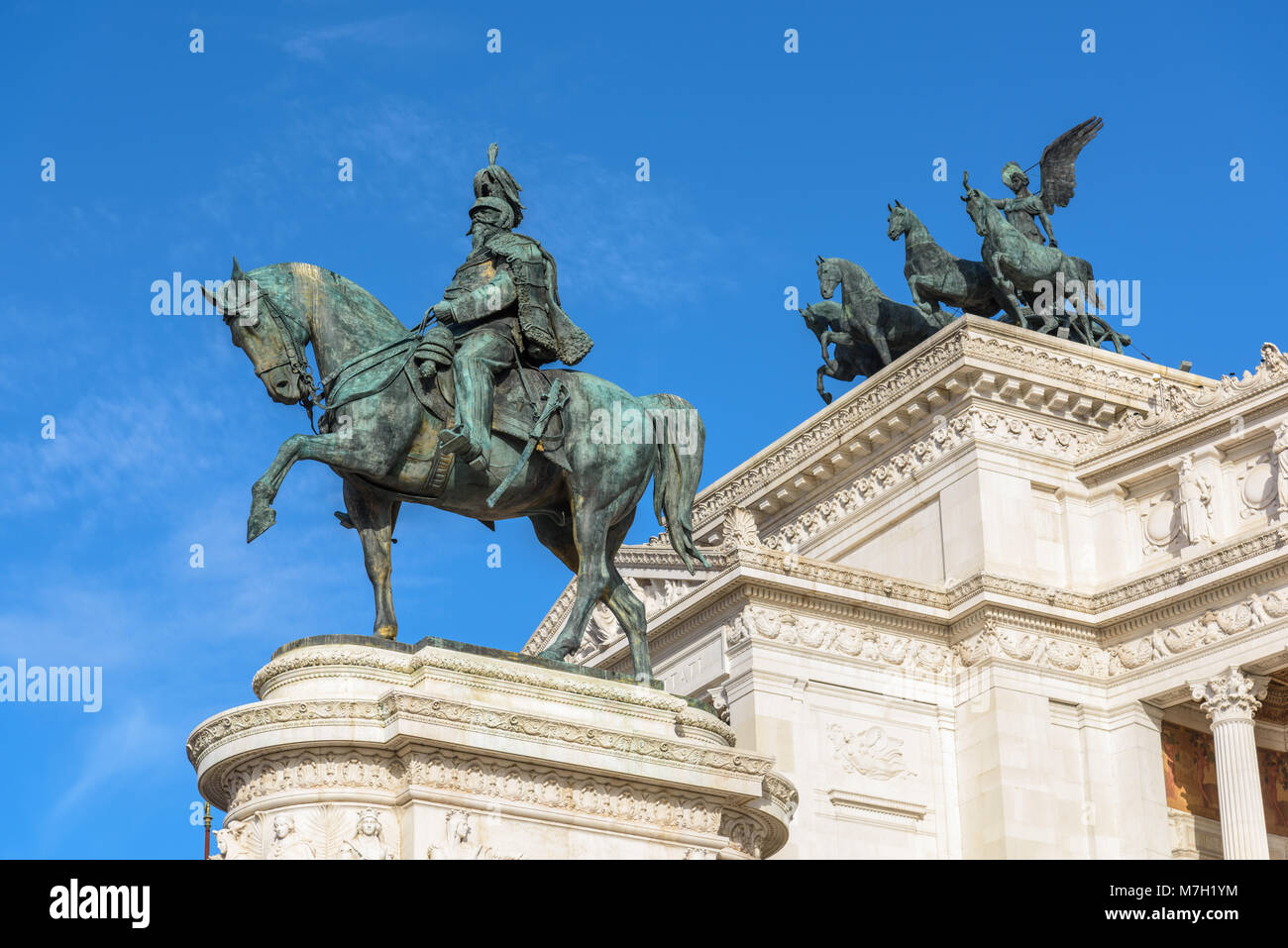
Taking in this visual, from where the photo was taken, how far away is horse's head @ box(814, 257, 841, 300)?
4385 centimetres

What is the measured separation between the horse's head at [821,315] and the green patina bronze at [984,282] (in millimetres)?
20

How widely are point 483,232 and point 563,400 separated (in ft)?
6.07

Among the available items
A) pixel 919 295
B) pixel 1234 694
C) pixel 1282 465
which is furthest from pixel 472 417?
pixel 919 295

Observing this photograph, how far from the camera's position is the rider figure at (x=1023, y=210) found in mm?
43000

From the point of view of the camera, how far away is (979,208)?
42.2 m

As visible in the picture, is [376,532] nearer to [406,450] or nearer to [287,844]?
[406,450]

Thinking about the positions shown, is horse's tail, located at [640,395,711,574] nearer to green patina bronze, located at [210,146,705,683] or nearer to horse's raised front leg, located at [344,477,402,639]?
green patina bronze, located at [210,146,705,683]

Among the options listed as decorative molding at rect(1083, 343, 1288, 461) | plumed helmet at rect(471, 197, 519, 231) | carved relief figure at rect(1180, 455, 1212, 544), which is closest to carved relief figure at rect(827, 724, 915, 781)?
carved relief figure at rect(1180, 455, 1212, 544)

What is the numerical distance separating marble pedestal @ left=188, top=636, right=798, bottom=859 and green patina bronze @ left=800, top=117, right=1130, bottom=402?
80.1 feet
